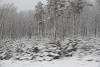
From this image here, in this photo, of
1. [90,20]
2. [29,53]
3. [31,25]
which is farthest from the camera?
[31,25]

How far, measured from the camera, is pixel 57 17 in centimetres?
2439

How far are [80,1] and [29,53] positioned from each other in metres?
14.3

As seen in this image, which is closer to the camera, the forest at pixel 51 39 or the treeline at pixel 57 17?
the forest at pixel 51 39

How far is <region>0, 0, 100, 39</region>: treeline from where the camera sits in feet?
69.9

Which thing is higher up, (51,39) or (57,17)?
(57,17)

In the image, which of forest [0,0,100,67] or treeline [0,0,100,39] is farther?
treeline [0,0,100,39]

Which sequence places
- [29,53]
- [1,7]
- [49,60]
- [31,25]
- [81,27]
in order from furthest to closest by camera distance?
[31,25] → [81,27] → [1,7] → [29,53] → [49,60]

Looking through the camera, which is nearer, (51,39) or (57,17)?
(51,39)

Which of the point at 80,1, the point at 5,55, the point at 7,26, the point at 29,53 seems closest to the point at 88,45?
the point at 29,53

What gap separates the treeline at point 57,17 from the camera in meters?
21.3

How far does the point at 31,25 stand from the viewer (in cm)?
4250

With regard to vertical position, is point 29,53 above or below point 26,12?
below

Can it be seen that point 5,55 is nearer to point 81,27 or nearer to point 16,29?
point 81,27

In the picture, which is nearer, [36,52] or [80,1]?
[36,52]
